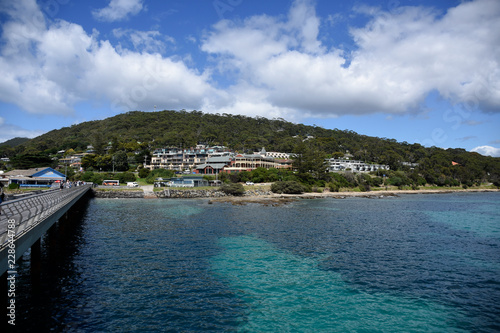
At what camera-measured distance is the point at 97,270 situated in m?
17.7

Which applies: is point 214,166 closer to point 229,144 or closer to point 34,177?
point 34,177

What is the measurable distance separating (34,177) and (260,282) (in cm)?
7614

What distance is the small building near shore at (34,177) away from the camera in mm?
68500

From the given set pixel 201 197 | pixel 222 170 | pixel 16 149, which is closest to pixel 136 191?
pixel 201 197

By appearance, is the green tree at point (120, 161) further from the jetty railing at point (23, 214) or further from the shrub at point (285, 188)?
the jetty railing at point (23, 214)

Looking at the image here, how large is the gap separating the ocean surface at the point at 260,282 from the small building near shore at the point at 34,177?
52.5 metres

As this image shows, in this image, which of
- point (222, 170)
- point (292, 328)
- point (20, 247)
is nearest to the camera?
point (20, 247)

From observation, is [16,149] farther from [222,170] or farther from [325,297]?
[325,297]

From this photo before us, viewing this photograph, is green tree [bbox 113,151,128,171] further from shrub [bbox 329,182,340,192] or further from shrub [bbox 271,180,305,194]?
shrub [bbox 329,182,340,192]

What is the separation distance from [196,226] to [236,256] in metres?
12.3

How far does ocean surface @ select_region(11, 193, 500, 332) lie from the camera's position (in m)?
12.1

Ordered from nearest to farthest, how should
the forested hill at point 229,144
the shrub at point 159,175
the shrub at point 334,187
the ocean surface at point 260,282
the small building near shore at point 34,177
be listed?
the ocean surface at point 260,282 < the small building near shore at point 34,177 < the shrub at point 334,187 < the shrub at point 159,175 < the forested hill at point 229,144

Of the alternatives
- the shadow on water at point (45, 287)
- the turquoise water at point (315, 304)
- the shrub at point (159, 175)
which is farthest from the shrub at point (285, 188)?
the turquoise water at point (315, 304)

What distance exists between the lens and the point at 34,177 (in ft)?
229
